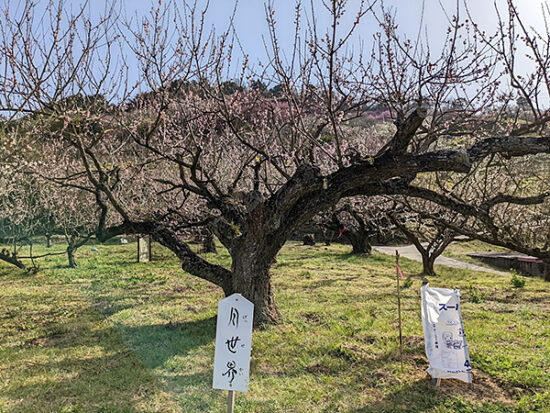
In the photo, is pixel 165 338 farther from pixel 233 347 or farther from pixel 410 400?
pixel 410 400

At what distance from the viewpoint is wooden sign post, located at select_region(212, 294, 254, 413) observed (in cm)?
316

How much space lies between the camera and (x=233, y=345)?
321 cm

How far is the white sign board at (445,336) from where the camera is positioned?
13.4 feet

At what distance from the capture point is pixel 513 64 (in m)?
4.43

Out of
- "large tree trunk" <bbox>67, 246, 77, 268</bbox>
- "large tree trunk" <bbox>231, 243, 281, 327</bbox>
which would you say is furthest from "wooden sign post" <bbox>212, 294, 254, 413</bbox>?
"large tree trunk" <bbox>67, 246, 77, 268</bbox>

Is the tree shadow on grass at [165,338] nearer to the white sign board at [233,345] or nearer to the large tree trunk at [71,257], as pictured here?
the white sign board at [233,345]

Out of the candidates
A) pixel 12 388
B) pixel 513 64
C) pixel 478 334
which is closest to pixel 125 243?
pixel 12 388

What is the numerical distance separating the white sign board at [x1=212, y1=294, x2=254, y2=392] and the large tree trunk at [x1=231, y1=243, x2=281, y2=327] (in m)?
2.45

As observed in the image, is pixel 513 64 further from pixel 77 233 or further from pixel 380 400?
pixel 77 233

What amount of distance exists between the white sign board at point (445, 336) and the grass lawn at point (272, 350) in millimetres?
223

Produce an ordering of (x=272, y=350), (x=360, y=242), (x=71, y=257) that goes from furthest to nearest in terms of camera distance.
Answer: (x=360, y=242) → (x=71, y=257) → (x=272, y=350)

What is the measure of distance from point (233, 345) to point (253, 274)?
2.59m

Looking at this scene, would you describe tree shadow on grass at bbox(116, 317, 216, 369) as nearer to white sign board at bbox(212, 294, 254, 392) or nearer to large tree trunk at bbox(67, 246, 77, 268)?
white sign board at bbox(212, 294, 254, 392)

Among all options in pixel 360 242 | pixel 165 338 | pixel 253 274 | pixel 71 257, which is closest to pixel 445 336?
pixel 253 274
